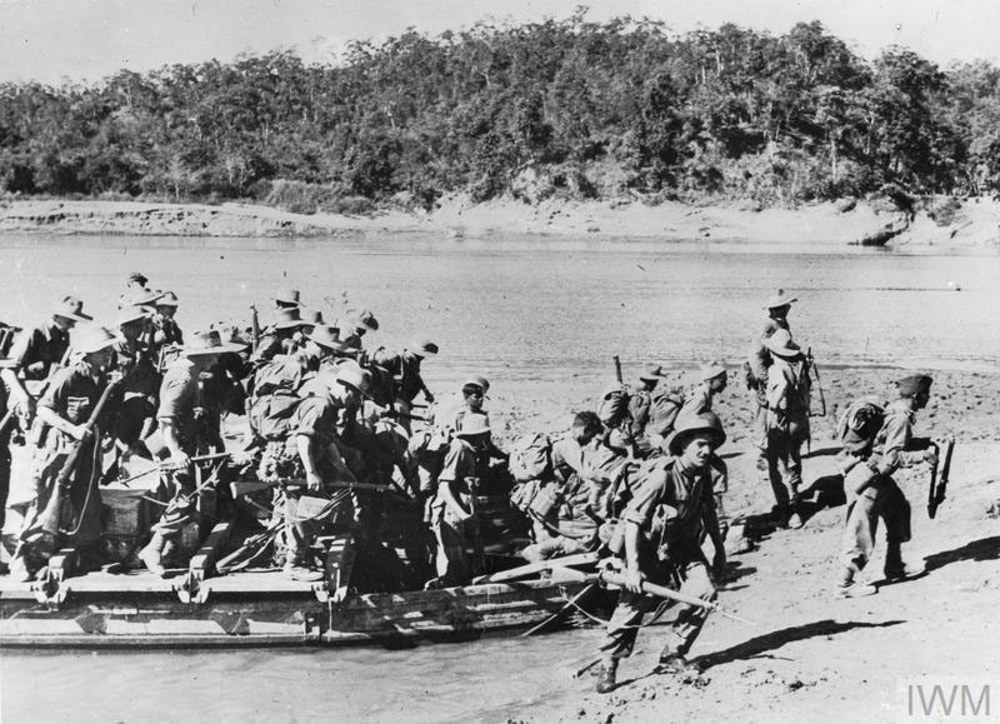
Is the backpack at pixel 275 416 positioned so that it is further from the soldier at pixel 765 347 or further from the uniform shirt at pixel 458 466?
the soldier at pixel 765 347

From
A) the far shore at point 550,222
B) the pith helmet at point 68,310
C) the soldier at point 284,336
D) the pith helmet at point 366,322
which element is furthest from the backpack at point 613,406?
the far shore at point 550,222

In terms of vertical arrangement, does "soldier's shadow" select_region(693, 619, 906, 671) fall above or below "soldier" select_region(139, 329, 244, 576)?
below

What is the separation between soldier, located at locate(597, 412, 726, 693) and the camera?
683cm

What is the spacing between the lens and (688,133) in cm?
4531

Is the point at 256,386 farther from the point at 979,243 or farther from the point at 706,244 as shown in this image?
the point at 979,243

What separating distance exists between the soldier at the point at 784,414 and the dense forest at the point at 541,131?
33.1 meters

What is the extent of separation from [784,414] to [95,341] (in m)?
6.40

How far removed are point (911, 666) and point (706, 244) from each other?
33.4 m

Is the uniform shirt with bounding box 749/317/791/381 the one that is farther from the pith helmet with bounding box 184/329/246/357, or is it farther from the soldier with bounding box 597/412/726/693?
the pith helmet with bounding box 184/329/246/357

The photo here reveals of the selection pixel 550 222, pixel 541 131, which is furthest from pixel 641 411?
pixel 541 131

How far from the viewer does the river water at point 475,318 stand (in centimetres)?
800

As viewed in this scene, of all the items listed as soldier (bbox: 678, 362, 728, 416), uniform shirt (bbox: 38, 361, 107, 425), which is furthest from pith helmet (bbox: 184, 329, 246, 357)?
soldier (bbox: 678, 362, 728, 416)

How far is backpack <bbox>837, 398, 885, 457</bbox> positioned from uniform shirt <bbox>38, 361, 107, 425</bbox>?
6.05 metres

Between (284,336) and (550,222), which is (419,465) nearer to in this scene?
(284,336)
